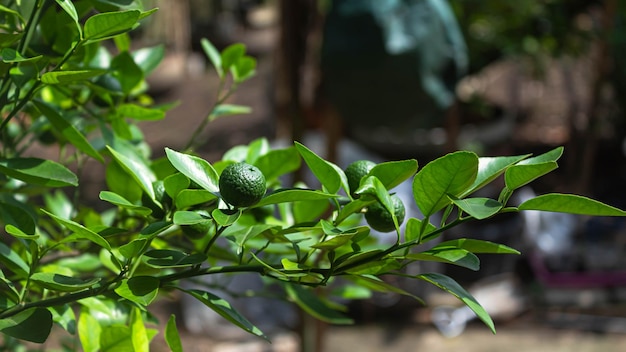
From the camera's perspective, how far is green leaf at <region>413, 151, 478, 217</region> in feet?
1.44

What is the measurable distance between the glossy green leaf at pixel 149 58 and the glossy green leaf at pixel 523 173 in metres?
0.38

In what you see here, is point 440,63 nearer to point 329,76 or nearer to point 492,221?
point 329,76

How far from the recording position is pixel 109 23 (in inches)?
18.7

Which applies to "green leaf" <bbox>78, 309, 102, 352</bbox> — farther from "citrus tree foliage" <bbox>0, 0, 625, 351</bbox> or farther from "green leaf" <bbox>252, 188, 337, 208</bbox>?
"green leaf" <bbox>252, 188, 337, 208</bbox>

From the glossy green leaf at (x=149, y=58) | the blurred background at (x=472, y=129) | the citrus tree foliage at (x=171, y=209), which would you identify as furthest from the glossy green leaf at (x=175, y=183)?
the blurred background at (x=472, y=129)

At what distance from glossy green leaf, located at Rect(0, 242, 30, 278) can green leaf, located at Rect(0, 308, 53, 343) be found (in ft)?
0.16

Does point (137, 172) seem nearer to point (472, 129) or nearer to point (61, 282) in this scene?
point (61, 282)

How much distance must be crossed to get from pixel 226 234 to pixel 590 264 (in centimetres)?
299

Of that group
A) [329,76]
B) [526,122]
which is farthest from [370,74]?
[526,122]

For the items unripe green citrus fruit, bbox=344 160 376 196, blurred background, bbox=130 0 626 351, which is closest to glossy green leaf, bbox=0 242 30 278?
unripe green citrus fruit, bbox=344 160 376 196

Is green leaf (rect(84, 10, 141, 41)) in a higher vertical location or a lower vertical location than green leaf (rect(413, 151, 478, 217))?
higher

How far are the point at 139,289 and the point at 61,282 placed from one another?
4cm

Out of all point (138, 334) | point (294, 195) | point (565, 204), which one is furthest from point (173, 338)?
point (565, 204)

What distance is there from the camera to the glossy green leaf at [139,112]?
650 millimetres
